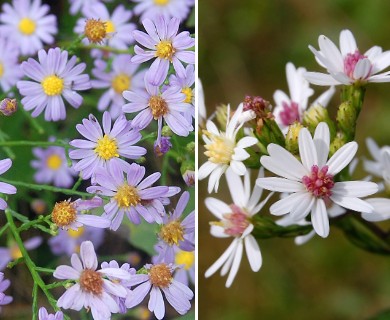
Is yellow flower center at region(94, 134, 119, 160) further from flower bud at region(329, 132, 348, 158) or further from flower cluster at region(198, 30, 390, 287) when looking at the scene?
flower bud at region(329, 132, 348, 158)

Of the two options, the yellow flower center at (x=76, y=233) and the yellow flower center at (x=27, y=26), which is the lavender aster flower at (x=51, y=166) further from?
the yellow flower center at (x=27, y=26)

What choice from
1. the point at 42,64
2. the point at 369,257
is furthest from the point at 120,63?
the point at 369,257

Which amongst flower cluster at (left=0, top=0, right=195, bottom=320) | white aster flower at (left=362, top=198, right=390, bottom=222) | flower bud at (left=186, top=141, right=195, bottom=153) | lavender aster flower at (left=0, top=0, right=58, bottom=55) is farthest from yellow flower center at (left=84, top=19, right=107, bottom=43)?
white aster flower at (left=362, top=198, right=390, bottom=222)

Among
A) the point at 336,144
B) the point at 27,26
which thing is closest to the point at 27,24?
the point at 27,26

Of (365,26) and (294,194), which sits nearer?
(294,194)

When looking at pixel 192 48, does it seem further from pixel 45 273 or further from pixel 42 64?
pixel 45 273

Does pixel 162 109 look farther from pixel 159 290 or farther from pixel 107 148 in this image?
pixel 159 290
